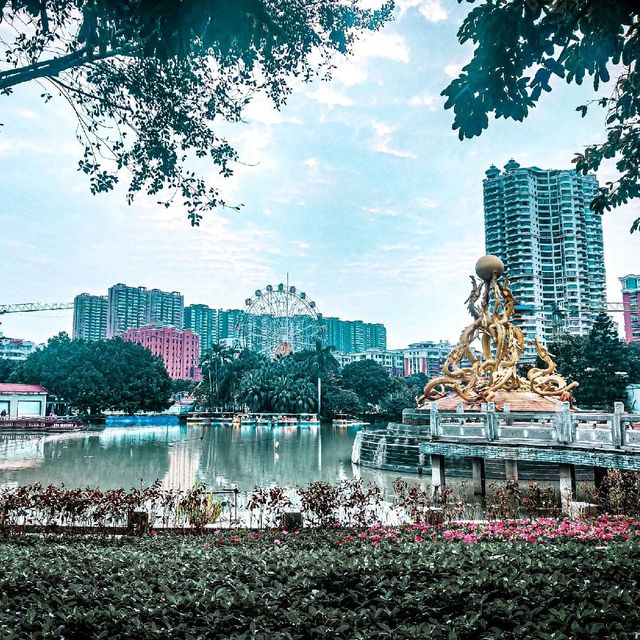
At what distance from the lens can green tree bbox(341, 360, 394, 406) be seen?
7281 centimetres

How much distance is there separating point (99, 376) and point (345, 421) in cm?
2433

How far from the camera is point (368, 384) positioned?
239 feet

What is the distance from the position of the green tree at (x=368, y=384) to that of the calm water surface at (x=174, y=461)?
3570 centimetres

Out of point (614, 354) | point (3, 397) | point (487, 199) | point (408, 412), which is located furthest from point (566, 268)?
point (3, 397)

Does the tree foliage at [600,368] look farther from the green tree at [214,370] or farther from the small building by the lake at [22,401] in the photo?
the small building by the lake at [22,401]

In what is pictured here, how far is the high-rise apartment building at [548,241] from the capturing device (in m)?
72.9

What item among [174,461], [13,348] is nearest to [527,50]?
[174,461]

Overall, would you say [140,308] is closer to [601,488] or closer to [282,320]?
[282,320]

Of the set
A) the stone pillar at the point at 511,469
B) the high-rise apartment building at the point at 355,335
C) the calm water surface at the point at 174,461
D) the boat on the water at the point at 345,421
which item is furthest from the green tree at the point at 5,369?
the high-rise apartment building at the point at 355,335

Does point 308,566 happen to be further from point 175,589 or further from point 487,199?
point 487,199

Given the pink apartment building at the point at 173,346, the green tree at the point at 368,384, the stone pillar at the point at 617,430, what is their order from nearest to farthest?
the stone pillar at the point at 617,430 → the green tree at the point at 368,384 → the pink apartment building at the point at 173,346

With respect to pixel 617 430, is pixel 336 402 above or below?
below

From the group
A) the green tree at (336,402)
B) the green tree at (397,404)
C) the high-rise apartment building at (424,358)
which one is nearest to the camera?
the green tree at (397,404)

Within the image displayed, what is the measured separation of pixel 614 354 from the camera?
39406 millimetres
